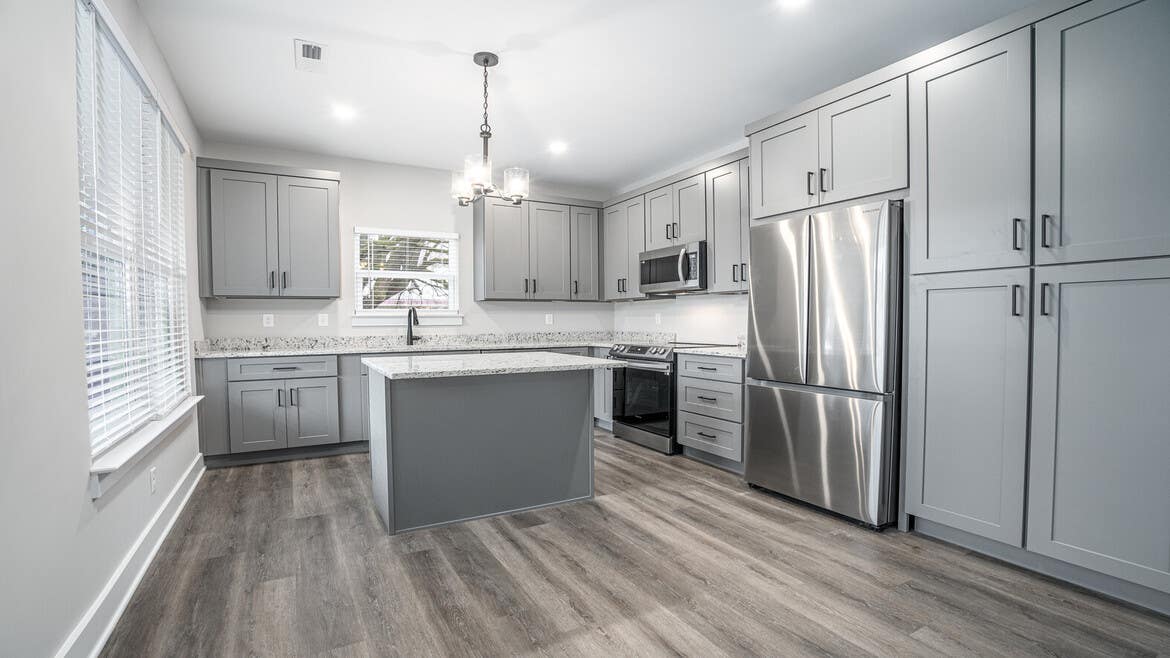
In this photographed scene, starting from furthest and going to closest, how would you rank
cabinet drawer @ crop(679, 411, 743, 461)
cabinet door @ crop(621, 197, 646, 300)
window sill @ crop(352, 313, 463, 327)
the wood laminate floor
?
cabinet door @ crop(621, 197, 646, 300), window sill @ crop(352, 313, 463, 327), cabinet drawer @ crop(679, 411, 743, 461), the wood laminate floor

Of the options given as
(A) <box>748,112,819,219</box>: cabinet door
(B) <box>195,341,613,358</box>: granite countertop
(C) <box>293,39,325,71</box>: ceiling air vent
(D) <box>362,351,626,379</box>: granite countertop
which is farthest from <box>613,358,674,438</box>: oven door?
(C) <box>293,39,325,71</box>: ceiling air vent

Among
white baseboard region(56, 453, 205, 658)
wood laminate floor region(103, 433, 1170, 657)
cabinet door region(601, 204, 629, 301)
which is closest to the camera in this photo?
white baseboard region(56, 453, 205, 658)

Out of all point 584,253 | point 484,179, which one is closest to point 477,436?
point 484,179

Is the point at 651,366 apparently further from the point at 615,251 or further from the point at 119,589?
the point at 119,589

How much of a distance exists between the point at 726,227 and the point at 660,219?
86 cm

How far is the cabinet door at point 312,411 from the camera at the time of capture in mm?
4254

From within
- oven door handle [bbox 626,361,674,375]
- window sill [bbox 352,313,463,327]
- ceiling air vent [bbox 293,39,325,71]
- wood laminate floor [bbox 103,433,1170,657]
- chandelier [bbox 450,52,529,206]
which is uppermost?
ceiling air vent [bbox 293,39,325,71]

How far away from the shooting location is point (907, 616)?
6.56ft

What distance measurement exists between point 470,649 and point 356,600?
23.6 inches

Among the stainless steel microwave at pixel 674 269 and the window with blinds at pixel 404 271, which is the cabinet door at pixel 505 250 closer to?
the window with blinds at pixel 404 271

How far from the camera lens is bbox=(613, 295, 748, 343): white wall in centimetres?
462

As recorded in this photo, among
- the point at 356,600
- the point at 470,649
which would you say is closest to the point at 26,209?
the point at 356,600

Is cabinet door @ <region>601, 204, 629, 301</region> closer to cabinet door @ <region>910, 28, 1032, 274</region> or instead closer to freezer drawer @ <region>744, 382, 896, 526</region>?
freezer drawer @ <region>744, 382, 896, 526</region>

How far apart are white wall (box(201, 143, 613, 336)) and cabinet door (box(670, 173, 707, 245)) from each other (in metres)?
1.80
